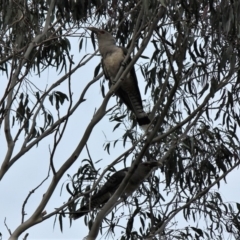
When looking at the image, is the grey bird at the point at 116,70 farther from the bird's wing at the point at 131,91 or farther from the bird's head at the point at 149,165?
the bird's head at the point at 149,165

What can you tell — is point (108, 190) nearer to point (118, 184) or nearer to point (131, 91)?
point (118, 184)

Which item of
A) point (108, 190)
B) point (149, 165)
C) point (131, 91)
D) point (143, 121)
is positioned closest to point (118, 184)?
point (108, 190)

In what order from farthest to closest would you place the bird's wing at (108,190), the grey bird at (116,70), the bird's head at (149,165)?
the grey bird at (116,70) → the bird's wing at (108,190) → the bird's head at (149,165)

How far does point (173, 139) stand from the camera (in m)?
5.78

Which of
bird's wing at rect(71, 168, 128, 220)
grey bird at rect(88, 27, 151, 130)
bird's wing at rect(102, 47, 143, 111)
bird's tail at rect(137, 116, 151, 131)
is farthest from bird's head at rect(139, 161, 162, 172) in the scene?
bird's wing at rect(102, 47, 143, 111)

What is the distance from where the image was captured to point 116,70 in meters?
5.95

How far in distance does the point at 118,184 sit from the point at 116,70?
900 millimetres

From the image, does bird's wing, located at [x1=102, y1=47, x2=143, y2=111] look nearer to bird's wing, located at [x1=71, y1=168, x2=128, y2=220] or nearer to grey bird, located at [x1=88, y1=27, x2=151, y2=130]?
grey bird, located at [x1=88, y1=27, x2=151, y2=130]

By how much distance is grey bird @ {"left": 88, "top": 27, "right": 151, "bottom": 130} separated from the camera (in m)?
6.00

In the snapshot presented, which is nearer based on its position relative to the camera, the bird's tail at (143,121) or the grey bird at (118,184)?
the grey bird at (118,184)

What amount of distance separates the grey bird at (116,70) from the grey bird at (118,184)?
0.43 metres

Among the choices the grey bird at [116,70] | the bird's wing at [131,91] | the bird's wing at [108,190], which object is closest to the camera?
the bird's wing at [108,190]

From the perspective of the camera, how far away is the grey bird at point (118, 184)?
223 inches

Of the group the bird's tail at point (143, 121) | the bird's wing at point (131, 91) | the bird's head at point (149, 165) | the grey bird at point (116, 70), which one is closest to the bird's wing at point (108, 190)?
the bird's head at point (149, 165)
